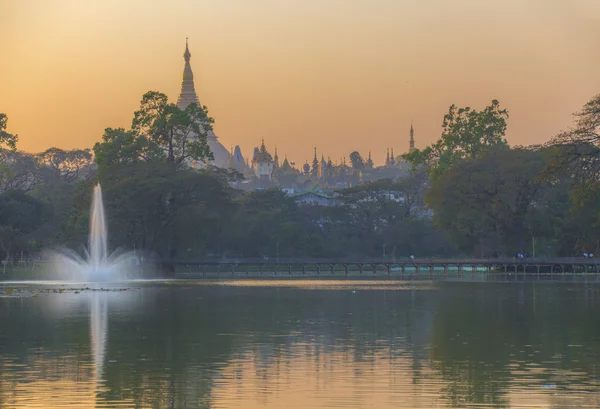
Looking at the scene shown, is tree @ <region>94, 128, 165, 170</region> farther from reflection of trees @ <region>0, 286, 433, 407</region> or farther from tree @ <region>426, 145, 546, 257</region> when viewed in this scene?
reflection of trees @ <region>0, 286, 433, 407</region>

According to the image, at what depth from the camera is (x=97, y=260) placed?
4102 inches

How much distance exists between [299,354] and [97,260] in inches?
2854

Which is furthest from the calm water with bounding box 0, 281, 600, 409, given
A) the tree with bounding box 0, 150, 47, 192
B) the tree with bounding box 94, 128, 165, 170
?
the tree with bounding box 0, 150, 47, 192

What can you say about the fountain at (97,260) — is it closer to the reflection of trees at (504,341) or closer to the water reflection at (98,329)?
the water reflection at (98,329)

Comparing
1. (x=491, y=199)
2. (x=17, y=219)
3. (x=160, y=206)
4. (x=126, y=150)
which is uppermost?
(x=126, y=150)

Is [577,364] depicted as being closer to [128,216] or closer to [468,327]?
[468,327]

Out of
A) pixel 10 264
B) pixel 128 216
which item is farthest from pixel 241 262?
pixel 10 264

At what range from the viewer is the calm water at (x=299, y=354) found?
1000 inches

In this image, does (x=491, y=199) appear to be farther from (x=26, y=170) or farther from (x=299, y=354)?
(x=26, y=170)

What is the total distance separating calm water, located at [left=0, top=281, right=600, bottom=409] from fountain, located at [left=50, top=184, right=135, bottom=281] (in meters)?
37.5

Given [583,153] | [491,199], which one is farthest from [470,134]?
[583,153]

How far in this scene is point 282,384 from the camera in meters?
27.3

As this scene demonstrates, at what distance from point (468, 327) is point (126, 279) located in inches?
2339

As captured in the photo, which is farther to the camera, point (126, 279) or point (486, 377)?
point (126, 279)
